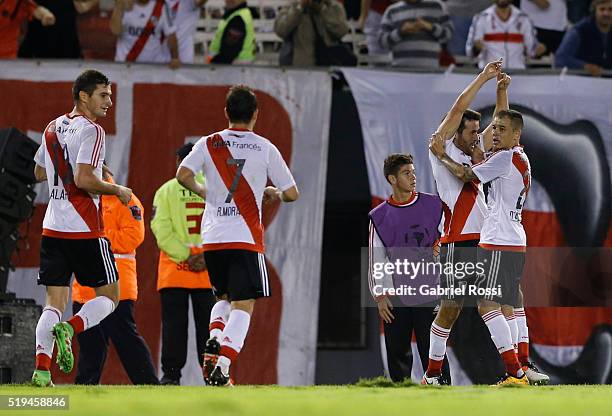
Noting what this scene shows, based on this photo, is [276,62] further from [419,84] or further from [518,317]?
[518,317]

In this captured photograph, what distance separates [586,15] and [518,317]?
6978 millimetres

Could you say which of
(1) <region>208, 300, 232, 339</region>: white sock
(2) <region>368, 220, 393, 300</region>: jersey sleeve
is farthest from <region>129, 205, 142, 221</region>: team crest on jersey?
(1) <region>208, 300, 232, 339</region>: white sock

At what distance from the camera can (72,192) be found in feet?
29.1

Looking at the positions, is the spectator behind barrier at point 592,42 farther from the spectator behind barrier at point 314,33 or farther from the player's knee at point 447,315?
the player's knee at point 447,315

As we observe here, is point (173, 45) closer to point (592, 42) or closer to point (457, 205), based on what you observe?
point (592, 42)

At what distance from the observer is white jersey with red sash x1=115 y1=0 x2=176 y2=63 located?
46.5ft

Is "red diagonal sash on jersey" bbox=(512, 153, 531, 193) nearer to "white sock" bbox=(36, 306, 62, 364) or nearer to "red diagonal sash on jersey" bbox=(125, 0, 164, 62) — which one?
"white sock" bbox=(36, 306, 62, 364)

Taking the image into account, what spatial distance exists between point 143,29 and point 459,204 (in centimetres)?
571

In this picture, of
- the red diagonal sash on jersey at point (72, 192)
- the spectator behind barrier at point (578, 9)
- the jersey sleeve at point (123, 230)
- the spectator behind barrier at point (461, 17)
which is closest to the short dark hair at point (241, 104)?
the red diagonal sash on jersey at point (72, 192)

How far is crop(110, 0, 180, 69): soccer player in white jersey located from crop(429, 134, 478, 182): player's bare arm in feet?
17.5

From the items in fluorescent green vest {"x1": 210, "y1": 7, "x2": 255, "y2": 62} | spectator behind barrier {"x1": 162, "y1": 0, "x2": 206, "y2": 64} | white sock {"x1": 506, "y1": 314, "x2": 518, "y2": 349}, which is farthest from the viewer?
spectator behind barrier {"x1": 162, "y1": 0, "x2": 206, "y2": 64}

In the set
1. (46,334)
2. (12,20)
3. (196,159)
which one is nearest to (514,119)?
(196,159)

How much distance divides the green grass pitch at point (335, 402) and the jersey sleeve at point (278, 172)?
4.72ft

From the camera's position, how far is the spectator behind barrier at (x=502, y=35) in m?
14.4
